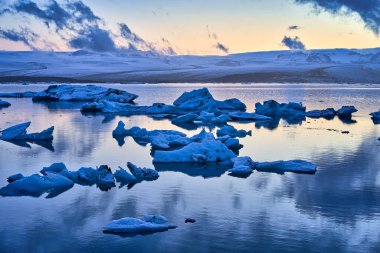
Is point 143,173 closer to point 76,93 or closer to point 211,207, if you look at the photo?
point 211,207

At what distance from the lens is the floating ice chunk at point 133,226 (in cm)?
589

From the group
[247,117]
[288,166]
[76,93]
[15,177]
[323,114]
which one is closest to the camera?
[15,177]

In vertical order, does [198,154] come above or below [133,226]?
above

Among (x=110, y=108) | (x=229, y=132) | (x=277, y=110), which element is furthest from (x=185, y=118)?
(x=110, y=108)

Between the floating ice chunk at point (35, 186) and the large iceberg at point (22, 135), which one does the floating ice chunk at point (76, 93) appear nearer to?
the large iceberg at point (22, 135)

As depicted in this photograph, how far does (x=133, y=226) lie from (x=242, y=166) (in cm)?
384

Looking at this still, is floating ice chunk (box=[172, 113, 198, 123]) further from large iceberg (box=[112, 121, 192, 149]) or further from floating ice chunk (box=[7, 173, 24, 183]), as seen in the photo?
floating ice chunk (box=[7, 173, 24, 183])

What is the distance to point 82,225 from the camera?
6.15 meters

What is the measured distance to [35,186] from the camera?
25.8 feet

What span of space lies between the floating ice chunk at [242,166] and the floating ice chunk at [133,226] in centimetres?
343

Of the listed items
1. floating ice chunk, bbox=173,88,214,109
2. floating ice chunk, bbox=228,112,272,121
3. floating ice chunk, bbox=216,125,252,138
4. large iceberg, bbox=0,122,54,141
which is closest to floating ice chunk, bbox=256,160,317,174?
floating ice chunk, bbox=216,125,252,138

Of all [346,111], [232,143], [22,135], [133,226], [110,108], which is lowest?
[110,108]

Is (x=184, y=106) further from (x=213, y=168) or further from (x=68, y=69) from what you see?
(x=68, y=69)

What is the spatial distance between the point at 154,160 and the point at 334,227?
4.85 meters
